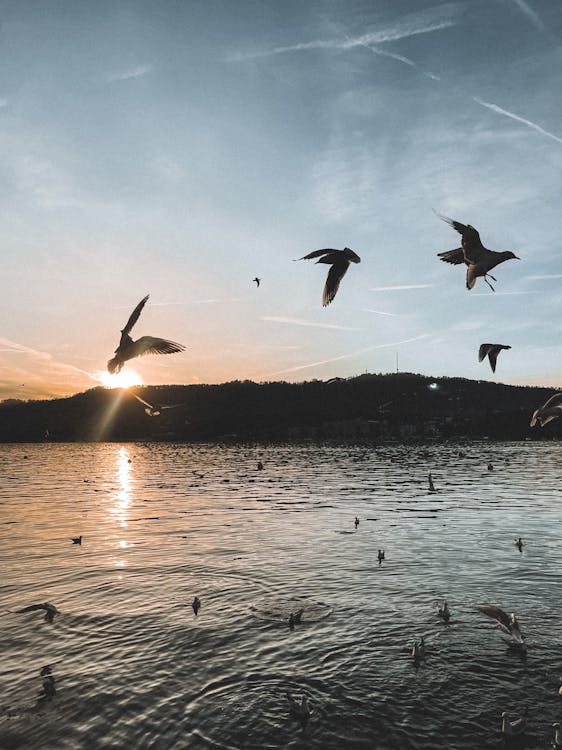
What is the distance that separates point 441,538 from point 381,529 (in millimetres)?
3646

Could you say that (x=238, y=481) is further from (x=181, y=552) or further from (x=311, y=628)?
(x=311, y=628)

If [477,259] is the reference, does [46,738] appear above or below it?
below

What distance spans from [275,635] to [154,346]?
329 inches

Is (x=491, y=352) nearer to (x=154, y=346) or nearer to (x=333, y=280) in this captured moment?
(x=333, y=280)

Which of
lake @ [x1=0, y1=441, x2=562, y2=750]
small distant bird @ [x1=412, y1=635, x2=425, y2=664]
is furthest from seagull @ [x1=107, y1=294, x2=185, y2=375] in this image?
small distant bird @ [x1=412, y1=635, x2=425, y2=664]

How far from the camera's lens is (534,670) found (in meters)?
11.7

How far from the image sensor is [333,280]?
11445mm

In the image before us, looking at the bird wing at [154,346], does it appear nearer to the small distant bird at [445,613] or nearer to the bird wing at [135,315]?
the bird wing at [135,315]

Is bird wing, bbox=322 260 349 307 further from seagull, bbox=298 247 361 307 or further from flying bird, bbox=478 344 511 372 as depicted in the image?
flying bird, bbox=478 344 511 372

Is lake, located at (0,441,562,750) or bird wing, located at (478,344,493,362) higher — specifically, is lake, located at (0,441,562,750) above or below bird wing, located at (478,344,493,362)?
below

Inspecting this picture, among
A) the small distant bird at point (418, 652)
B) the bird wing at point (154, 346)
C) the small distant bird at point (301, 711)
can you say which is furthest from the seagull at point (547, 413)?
the bird wing at point (154, 346)

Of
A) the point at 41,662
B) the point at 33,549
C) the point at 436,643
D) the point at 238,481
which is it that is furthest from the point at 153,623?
the point at 238,481

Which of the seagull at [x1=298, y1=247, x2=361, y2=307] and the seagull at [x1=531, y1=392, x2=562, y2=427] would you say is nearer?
the seagull at [x1=298, y1=247, x2=361, y2=307]

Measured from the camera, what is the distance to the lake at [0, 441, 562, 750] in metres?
9.93
